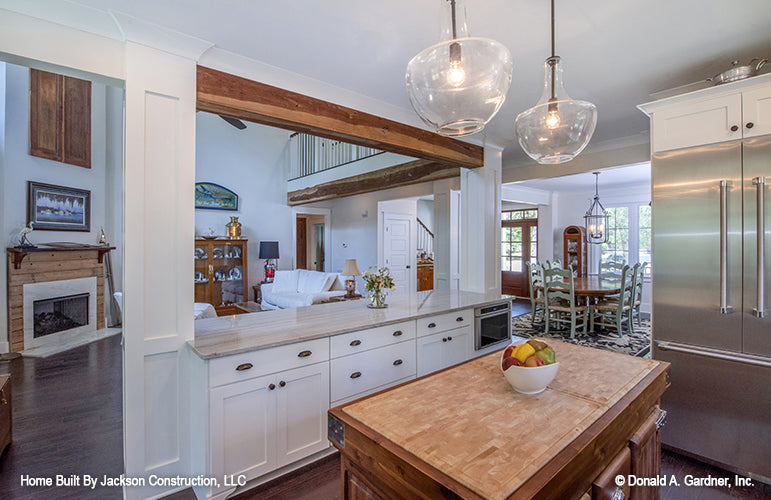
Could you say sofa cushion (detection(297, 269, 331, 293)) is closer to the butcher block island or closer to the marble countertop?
the marble countertop

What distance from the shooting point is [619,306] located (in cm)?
511

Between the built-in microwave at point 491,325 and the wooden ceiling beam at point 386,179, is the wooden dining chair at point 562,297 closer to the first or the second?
the built-in microwave at point 491,325

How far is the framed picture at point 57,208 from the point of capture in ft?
16.8

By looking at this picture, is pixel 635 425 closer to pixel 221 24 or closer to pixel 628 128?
pixel 221 24

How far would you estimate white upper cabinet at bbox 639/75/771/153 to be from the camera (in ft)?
6.81

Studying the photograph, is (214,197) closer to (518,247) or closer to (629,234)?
(518,247)

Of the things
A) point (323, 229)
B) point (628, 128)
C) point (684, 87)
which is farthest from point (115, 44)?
point (323, 229)

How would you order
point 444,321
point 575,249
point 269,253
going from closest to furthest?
point 444,321 → point 269,253 → point 575,249

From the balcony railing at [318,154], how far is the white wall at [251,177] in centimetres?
46

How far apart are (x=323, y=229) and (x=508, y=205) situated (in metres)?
4.93

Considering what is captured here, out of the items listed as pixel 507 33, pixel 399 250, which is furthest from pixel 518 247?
pixel 507 33

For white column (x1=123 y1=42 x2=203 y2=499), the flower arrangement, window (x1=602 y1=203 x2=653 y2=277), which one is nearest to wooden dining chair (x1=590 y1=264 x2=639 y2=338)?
window (x1=602 y1=203 x2=653 y2=277)

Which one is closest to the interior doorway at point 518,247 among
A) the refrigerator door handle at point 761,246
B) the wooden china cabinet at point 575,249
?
the wooden china cabinet at point 575,249

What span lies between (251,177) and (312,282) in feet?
10.5
